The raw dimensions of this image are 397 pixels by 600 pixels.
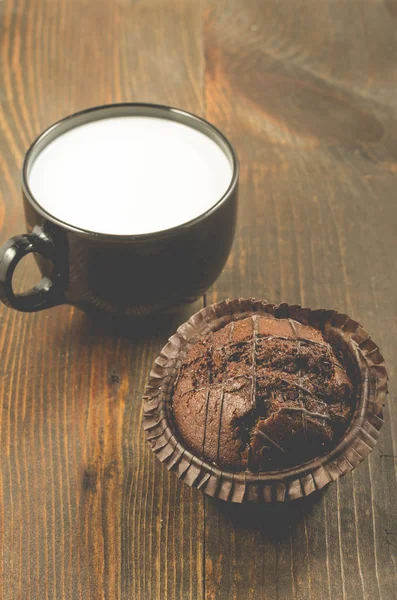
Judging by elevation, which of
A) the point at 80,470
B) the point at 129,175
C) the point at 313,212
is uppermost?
the point at 129,175

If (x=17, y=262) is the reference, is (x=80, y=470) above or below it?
below

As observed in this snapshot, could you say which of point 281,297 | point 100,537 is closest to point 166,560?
point 100,537

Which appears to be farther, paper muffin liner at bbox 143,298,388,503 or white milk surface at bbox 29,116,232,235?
white milk surface at bbox 29,116,232,235

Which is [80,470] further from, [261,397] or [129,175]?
[129,175]

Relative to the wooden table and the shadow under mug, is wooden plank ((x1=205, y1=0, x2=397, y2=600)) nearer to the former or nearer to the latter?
the wooden table

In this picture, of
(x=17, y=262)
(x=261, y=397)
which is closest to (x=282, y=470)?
(x=261, y=397)

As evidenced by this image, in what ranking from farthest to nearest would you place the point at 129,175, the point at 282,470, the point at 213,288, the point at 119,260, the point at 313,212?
the point at 313,212 → the point at 213,288 → the point at 129,175 → the point at 119,260 → the point at 282,470

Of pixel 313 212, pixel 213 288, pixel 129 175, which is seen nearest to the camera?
pixel 129 175

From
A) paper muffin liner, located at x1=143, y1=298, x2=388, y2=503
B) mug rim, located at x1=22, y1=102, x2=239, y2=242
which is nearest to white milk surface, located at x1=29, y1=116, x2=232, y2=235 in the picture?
mug rim, located at x1=22, y1=102, x2=239, y2=242
